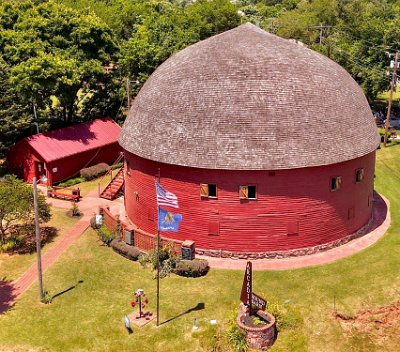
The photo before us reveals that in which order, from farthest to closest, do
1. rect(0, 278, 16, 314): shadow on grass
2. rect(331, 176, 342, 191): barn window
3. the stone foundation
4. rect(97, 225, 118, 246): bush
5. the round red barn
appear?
rect(97, 225, 118, 246): bush → rect(331, 176, 342, 191): barn window → the stone foundation → the round red barn → rect(0, 278, 16, 314): shadow on grass

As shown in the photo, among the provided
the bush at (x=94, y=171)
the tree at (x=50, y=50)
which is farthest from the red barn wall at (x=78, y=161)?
the tree at (x=50, y=50)

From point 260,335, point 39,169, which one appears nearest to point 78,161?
point 39,169

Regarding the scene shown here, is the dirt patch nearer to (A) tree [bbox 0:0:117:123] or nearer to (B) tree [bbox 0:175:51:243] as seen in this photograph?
(B) tree [bbox 0:175:51:243]

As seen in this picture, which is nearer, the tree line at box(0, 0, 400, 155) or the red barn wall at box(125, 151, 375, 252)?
the red barn wall at box(125, 151, 375, 252)

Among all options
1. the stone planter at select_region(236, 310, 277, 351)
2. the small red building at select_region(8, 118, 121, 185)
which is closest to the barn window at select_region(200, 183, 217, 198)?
the stone planter at select_region(236, 310, 277, 351)

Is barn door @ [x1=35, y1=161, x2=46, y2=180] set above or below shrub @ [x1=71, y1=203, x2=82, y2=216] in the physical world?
above

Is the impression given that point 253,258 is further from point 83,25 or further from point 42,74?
point 83,25

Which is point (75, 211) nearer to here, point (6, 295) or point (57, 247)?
Result: point (57, 247)
